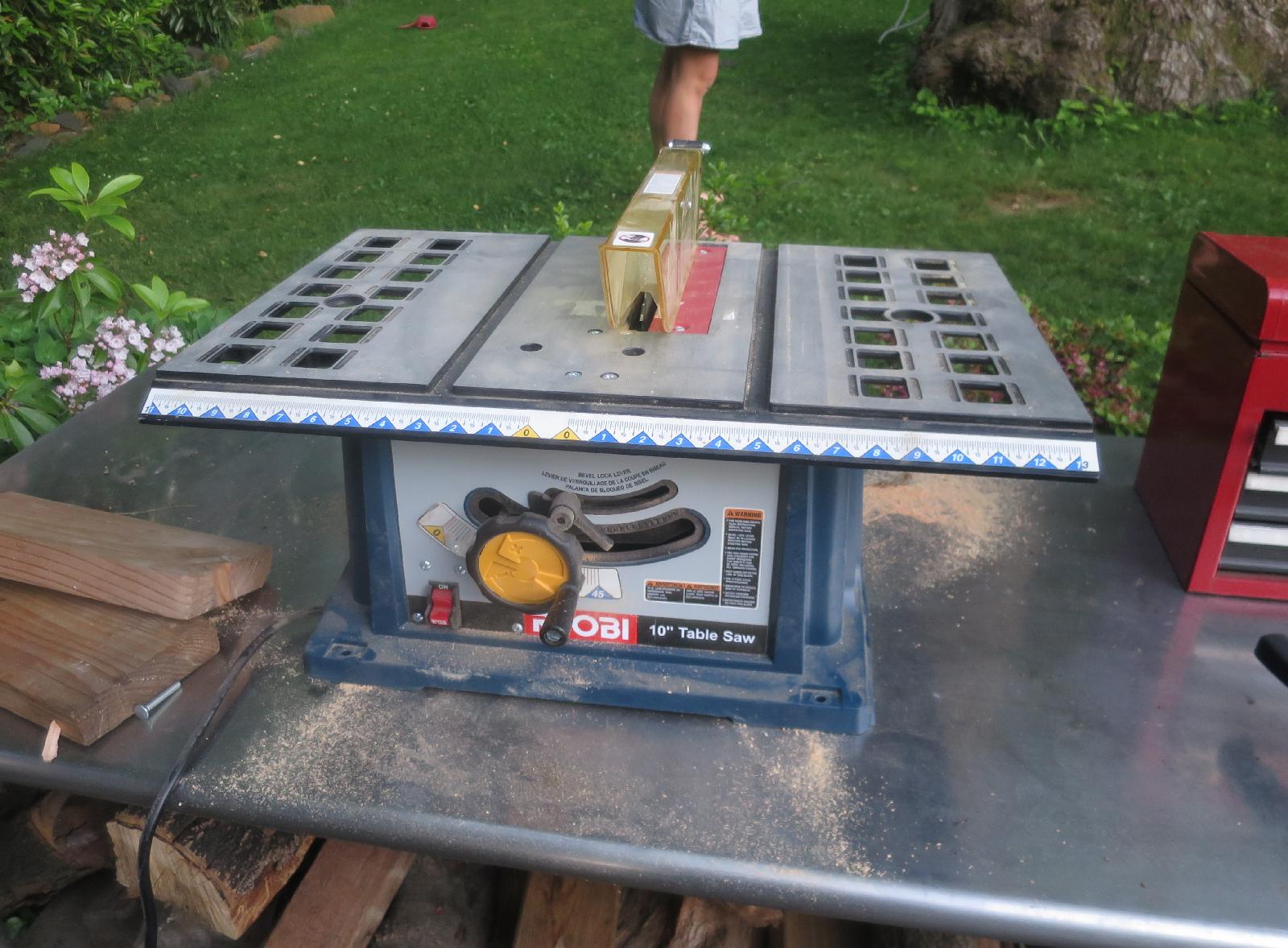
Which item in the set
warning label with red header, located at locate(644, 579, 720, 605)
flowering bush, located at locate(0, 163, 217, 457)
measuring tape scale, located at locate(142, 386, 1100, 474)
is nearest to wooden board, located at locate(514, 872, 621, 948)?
warning label with red header, located at locate(644, 579, 720, 605)

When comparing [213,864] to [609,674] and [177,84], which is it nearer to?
[609,674]

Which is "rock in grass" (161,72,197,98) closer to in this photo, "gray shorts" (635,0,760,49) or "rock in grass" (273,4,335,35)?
"rock in grass" (273,4,335,35)

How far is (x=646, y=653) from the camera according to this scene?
131 centimetres

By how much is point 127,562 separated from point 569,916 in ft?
2.54

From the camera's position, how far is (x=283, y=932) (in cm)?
138

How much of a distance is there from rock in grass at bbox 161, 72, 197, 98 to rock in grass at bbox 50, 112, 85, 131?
2.66 feet

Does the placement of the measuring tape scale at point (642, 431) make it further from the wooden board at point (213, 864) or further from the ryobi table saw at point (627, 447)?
the wooden board at point (213, 864)

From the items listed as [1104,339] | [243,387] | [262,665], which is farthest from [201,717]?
[1104,339]

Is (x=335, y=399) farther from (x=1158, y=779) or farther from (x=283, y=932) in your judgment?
(x=1158, y=779)

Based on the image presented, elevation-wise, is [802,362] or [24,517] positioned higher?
[802,362]

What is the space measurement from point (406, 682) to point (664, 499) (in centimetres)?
44

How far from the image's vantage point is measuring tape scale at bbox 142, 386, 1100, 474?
101 cm

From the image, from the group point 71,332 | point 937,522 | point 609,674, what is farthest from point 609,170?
point 609,674

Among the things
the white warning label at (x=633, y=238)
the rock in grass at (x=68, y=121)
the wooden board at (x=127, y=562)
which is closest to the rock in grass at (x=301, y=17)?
A: the rock in grass at (x=68, y=121)
